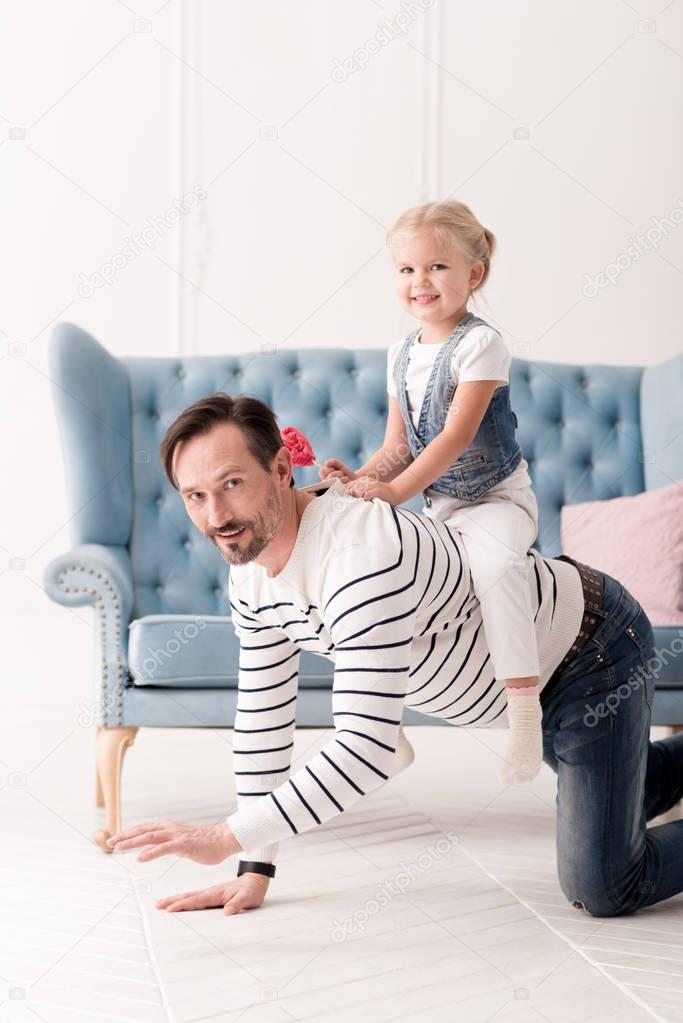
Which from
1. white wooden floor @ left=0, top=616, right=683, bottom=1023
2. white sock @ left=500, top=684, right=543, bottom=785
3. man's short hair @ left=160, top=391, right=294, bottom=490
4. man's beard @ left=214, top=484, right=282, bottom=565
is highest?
man's short hair @ left=160, top=391, right=294, bottom=490

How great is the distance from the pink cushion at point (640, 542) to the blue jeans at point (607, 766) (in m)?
0.80

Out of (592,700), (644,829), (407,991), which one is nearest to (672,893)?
(644,829)

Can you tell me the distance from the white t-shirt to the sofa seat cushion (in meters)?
0.59

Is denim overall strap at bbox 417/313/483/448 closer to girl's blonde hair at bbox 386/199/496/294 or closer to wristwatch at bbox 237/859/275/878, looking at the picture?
girl's blonde hair at bbox 386/199/496/294

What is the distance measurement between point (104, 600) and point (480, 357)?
3.46ft

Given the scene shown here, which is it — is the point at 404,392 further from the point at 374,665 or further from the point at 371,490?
the point at 374,665

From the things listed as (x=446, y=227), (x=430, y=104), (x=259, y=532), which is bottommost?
(x=259, y=532)

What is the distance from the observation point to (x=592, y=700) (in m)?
1.91

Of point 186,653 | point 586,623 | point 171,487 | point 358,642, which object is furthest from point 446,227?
point 171,487

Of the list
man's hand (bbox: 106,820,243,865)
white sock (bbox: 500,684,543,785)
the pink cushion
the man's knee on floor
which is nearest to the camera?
man's hand (bbox: 106,820,243,865)

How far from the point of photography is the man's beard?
160 cm

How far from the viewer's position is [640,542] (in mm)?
2926

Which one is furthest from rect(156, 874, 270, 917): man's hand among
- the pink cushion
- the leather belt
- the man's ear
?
the pink cushion

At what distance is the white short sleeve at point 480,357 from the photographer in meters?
1.98
